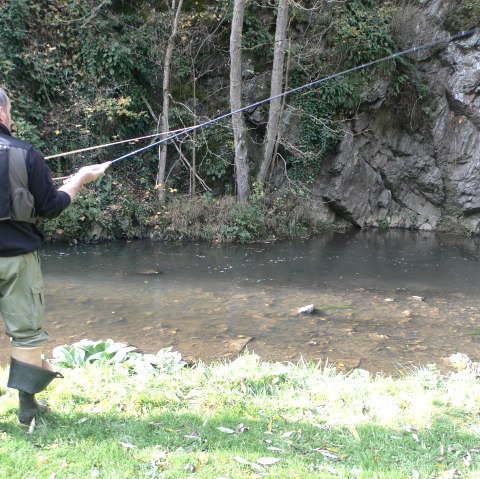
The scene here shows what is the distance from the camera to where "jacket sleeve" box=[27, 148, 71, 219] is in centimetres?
282

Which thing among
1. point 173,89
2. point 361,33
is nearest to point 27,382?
point 173,89

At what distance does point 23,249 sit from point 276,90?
482 inches

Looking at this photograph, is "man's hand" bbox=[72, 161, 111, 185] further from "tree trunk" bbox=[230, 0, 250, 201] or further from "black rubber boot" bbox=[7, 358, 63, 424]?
"tree trunk" bbox=[230, 0, 250, 201]

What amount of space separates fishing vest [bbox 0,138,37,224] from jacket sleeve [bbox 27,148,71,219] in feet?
0.12

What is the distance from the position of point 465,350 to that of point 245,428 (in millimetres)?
3957

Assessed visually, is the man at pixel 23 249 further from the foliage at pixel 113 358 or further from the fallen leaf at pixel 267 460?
the fallen leaf at pixel 267 460

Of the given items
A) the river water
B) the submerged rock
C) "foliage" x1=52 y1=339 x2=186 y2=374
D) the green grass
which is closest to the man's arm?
the green grass

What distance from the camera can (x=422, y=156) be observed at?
16875mm

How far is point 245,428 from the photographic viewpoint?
3.12 metres

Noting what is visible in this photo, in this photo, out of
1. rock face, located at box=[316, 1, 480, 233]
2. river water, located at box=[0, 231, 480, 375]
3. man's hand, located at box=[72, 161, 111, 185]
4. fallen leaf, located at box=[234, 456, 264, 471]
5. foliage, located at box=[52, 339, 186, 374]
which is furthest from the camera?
rock face, located at box=[316, 1, 480, 233]

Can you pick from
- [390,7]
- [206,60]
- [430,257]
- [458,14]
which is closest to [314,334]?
[430,257]

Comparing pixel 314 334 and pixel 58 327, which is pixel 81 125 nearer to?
pixel 58 327

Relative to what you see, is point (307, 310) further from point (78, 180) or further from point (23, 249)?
point (23, 249)

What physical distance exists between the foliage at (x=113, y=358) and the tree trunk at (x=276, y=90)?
10365 millimetres
